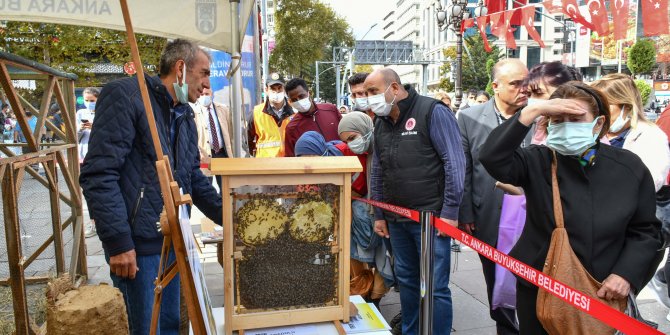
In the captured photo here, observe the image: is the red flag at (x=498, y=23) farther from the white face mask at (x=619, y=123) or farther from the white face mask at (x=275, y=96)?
the white face mask at (x=619, y=123)

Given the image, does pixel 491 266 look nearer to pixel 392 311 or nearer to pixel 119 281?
pixel 392 311

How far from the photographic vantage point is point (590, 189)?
7.40ft

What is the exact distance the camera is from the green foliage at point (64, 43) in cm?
1172

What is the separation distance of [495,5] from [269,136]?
12.1m

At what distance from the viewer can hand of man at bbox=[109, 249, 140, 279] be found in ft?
8.11

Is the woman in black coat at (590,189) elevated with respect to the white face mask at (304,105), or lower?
lower

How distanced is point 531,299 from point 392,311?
2496 mm

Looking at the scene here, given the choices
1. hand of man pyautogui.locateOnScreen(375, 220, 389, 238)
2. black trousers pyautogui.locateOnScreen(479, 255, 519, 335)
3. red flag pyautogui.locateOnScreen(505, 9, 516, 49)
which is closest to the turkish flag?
red flag pyautogui.locateOnScreen(505, 9, 516, 49)

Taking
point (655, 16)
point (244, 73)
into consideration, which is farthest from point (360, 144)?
point (655, 16)

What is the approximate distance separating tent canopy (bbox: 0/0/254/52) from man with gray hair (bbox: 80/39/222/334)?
15.0 inches

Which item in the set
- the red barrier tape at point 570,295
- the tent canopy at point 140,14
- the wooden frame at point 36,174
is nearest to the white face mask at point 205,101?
the wooden frame at point 36,174

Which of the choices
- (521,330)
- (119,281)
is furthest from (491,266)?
(119,281)

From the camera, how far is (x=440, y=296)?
11.4 ft

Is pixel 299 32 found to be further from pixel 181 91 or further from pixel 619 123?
pixel 181 91
